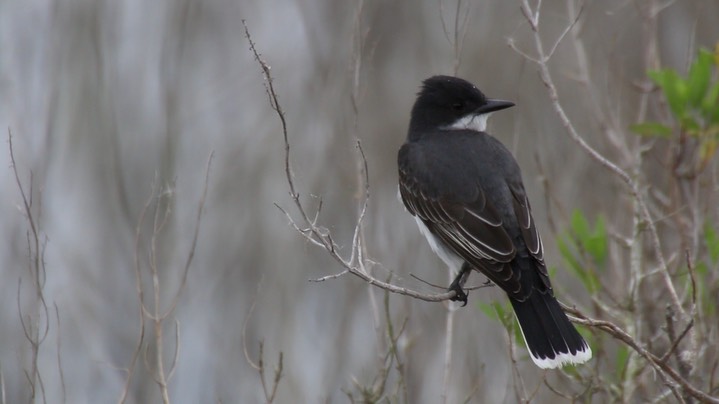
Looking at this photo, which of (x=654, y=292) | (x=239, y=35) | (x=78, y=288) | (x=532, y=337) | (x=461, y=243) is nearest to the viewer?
(x=532, y=337)

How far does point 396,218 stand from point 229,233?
1486mm

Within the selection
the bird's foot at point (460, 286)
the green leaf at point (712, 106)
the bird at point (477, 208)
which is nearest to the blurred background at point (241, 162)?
the bird at point (477, 208)

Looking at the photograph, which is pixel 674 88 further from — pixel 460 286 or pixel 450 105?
pixel 460 286

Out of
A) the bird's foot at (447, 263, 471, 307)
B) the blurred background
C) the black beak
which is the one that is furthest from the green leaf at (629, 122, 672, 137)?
the blurred background

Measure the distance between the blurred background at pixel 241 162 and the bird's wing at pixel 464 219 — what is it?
1.95 meters

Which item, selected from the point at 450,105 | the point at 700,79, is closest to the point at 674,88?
the point at 700,79

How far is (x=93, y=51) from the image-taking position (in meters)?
8.73

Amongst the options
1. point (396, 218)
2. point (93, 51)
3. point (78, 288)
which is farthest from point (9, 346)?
point (396, 218)

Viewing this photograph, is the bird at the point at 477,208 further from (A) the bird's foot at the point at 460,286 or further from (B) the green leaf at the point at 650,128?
(B) the green leaf at the point at 650,128

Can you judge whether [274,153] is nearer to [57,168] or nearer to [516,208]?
[57,168]

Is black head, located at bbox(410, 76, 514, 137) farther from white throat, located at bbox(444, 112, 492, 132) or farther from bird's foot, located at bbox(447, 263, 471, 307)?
bird's foot, located at bbox(447, 263, 471, 307)

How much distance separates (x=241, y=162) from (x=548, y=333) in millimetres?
4656

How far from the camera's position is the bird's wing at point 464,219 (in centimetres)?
509

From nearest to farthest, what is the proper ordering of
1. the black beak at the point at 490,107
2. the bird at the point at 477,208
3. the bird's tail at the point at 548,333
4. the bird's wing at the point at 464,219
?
the bird's tail at the point at 548,333 < the bird at the point at 477,208 < the bird's wing at the point at 464,219 < the black beak at the point at 490,107
